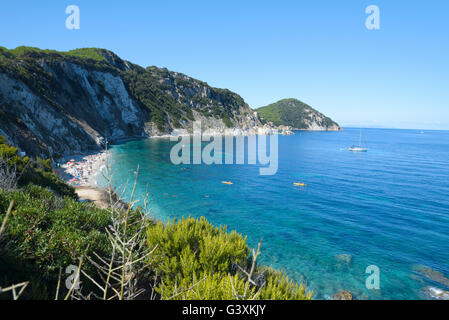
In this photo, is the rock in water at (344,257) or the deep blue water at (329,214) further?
the rock in water at (344,257)

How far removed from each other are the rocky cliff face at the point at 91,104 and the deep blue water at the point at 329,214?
46.4 feet

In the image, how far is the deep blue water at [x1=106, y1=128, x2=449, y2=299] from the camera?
1614 cm

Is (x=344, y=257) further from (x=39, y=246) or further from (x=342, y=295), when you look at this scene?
(x=39, y=246)

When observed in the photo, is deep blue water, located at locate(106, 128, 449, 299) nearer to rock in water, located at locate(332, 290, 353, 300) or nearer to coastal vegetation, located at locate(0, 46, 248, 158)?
rock in water, located at locate(332, 290, 353, 300)

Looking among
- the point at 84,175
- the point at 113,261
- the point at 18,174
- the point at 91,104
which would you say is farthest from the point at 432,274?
the point at 91,104

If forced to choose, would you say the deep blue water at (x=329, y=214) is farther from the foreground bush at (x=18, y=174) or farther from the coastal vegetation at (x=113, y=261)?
the coastal vegetation at (x=113, y=261)

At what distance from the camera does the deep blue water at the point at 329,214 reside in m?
16.1

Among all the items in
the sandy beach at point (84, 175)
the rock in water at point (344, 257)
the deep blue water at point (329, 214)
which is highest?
the sandy beach at point (84, 175)

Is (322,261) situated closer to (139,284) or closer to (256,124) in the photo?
(139,284)

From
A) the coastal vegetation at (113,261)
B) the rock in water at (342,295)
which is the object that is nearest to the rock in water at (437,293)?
the rock in water at (342,295)

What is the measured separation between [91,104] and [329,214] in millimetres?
72376

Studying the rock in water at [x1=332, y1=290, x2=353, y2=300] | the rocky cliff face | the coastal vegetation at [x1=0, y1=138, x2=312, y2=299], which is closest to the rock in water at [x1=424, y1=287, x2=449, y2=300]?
the rock in water at [x1=332, y1=290, x2=353, y2=300]

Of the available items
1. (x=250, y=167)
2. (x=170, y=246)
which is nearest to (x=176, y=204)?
(x=170, y=246)

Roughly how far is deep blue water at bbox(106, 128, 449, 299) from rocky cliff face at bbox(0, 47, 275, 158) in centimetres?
1413
